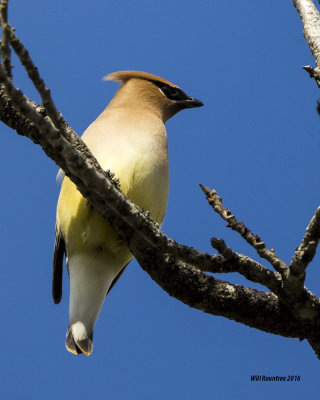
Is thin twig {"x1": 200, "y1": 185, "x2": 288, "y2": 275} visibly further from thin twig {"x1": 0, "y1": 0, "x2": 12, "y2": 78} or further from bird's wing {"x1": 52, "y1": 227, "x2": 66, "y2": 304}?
bird's wing {"x1": 52, "y1": 227, "x2": 66, "y2": 304}

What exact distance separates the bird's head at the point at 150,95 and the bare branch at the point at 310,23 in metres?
1.23

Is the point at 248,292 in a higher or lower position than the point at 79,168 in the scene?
lower

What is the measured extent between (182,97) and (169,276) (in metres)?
2.07

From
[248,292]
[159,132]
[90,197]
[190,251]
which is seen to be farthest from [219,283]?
[159,132]

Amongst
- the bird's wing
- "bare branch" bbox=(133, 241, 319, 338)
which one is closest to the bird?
the bird's wing

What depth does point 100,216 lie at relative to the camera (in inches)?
129

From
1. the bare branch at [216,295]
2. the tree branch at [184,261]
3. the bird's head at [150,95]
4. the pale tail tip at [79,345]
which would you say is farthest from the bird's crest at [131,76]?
the bare branch at [216,295]

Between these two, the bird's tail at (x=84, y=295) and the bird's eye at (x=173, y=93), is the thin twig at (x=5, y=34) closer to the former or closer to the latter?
the bird's tail at (x=84, y=295)

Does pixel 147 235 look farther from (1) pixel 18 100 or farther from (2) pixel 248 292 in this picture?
(1) pixel 18 100

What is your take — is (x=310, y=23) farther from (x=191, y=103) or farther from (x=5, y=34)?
(x=5, y=34)

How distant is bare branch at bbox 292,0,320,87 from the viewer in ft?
10.6

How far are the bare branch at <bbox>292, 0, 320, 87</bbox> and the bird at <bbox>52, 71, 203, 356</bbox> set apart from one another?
3.36ft

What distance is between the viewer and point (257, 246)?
263 centimetres

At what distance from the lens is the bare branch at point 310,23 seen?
323 cm
